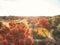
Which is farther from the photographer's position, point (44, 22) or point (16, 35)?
point (44, 22)

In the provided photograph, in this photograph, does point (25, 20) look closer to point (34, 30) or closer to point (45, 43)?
point (34, 30)

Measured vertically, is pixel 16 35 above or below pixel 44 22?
below

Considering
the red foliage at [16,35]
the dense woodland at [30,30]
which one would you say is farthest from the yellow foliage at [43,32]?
the red foliage at [16,35]

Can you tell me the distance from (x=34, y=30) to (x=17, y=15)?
23 cm

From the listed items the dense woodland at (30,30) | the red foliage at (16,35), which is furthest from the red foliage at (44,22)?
the red foliage at (16,35)

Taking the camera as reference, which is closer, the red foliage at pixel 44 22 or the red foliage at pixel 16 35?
the red foliage at pixel 16 35

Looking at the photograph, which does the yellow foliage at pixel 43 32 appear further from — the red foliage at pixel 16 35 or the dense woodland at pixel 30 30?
the red foliage at pixel 16 35

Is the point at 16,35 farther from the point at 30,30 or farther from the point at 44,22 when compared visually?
the point at 44,22

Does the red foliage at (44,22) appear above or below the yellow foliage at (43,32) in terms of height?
above

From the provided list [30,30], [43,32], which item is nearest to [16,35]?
[30,30]

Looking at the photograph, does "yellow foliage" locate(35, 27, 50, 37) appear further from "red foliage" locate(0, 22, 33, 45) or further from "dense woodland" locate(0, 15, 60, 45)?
"red foliage" locate(0, 22, 33, 45)

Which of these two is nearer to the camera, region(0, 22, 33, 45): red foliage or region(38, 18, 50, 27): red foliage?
region(0, 22, 33, 45): red foliage

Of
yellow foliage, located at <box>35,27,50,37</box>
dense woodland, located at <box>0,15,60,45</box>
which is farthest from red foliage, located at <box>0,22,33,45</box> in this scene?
yellow foliage, located at <box>35,27,50,37</box>

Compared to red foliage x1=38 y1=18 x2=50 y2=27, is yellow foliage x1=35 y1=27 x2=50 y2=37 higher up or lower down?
lower down
